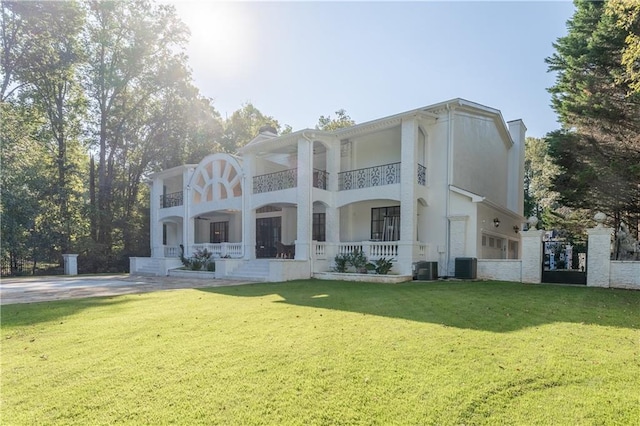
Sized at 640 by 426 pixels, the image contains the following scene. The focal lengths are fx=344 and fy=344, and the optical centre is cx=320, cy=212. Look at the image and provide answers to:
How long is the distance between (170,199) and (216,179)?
6.18m

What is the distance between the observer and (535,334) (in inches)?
208

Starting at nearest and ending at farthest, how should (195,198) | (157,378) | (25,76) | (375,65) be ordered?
(157,378), (375,65), (195,198), (25,76)

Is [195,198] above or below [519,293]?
above

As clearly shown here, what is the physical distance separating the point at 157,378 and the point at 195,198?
737 inches

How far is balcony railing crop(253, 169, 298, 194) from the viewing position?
16953 millimetres

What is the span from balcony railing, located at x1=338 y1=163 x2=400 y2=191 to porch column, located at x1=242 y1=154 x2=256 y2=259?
15.6 feet

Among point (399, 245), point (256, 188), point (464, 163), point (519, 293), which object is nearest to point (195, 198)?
point (256, 188)

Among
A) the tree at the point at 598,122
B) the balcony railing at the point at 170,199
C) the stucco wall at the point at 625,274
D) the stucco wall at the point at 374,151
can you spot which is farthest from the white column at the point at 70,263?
the tree at the point at 598,122

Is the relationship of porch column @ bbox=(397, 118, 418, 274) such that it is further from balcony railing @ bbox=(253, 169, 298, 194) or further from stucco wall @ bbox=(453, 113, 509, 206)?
balcony railing @ bbox=(253, 169, 298, 194)

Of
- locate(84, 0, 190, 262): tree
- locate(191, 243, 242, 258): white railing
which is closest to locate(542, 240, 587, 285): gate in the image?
locate(191, 243, 242, 258): white railing

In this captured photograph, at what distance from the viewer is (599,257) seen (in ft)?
36.1

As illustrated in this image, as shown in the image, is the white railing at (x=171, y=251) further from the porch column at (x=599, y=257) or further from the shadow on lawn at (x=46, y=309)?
the porch column at (x=599, y=257)

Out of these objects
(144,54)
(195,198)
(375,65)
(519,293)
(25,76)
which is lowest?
(519,293)

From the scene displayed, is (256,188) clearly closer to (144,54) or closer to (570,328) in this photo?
(570,328)
